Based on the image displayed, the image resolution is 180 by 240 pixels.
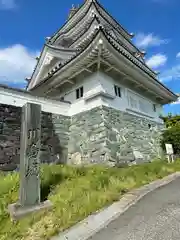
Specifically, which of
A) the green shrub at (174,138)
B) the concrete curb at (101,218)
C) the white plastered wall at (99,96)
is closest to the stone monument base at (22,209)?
the concrete curb at (101,218)

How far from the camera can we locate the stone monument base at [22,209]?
388cm

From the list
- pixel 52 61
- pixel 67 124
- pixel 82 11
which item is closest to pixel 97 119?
pixel 67 124

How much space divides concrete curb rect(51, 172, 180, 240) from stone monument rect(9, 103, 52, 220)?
2.82 ft

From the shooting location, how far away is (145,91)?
43.7ft

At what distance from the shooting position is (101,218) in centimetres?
409

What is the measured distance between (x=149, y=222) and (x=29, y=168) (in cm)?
257

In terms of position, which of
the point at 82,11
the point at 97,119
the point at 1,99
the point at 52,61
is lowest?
the point at 97,119

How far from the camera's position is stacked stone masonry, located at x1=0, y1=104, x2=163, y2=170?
8594mm

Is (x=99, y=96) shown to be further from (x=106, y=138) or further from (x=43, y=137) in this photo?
(x=43, y=137)

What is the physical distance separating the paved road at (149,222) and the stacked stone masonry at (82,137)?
4003 millimetres

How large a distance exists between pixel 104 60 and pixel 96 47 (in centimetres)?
101

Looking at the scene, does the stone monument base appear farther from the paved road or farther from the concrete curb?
the paved road

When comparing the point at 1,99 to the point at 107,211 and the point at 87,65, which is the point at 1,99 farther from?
the point at 107,211

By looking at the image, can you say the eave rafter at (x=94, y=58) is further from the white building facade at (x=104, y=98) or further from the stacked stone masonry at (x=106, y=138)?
the stacked stone masonry at (x=106, y=138)
